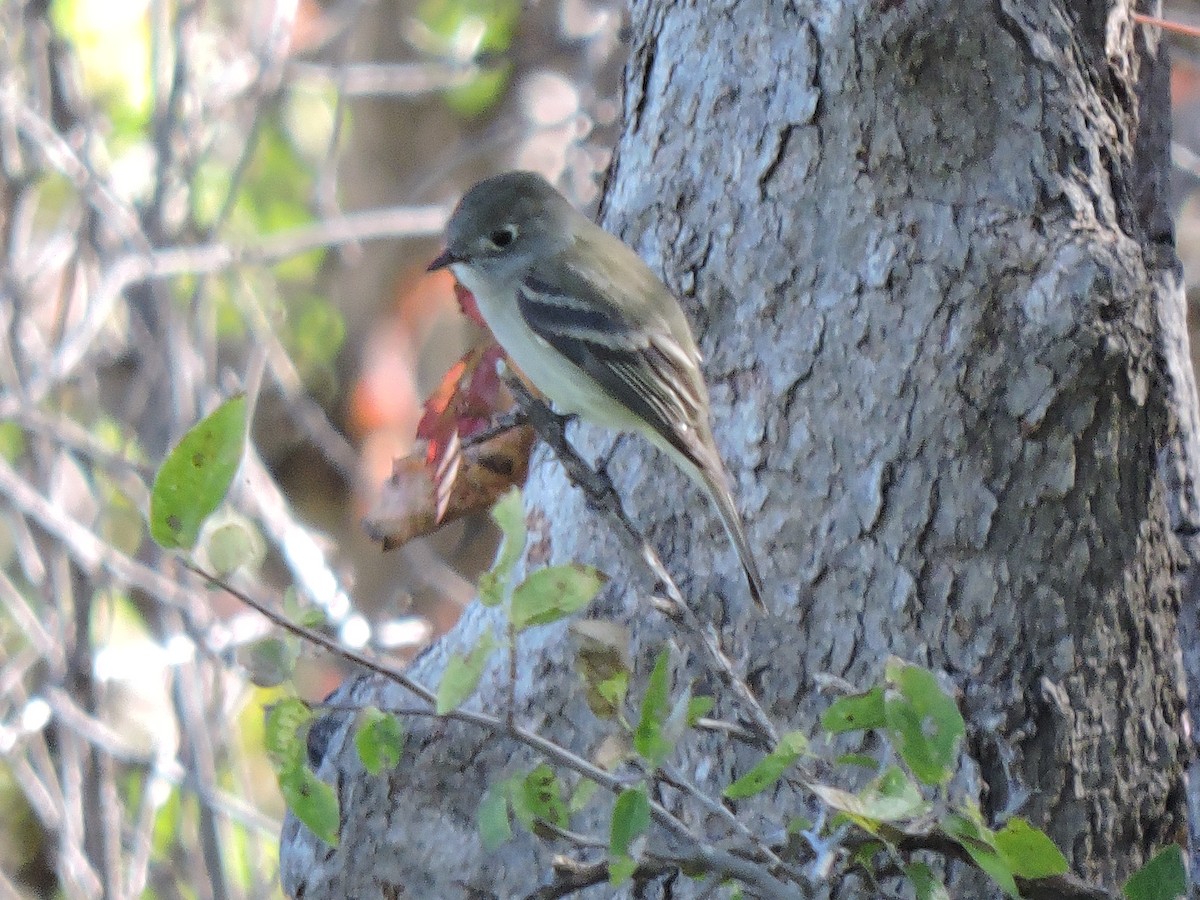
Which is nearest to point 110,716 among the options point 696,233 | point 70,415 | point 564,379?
point 70,415

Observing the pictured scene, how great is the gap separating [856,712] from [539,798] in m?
0.32

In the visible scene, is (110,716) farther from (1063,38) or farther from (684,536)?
(1063,38)

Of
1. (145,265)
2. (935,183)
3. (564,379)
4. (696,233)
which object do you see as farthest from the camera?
(145,265)

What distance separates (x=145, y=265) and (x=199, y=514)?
96.8 inches

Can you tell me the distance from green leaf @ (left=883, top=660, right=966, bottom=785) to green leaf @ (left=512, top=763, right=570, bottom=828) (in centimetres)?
34

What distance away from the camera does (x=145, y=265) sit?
3.62 meters

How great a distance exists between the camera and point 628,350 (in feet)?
7.57

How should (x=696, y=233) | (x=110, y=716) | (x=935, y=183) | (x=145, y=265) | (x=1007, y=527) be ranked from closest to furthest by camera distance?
(x=1007, y=527)
(x=935, y=183)
(x=696, y=233)
(x=145, y=265)
(x=110, y=716)

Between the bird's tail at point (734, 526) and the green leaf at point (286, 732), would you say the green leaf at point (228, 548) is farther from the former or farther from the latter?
the bird's tail at point (734, 526)

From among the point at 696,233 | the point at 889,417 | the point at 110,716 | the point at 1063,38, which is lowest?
the point at 110,716

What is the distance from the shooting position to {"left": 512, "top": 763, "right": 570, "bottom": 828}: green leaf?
4.62ft

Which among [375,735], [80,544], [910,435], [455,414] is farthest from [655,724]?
[80,544]

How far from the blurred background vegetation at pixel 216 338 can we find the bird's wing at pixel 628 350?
62 centimetres

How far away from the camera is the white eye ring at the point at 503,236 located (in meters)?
2.65
